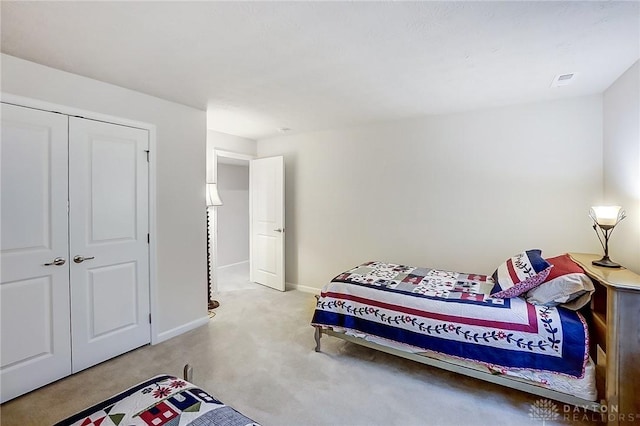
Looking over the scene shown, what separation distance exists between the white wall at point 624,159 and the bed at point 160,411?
9.27ft

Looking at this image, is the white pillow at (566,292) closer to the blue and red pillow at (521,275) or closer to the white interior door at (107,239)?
the blue and red pillow at (521,275)

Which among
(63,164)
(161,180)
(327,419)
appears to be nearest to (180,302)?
(161,180)

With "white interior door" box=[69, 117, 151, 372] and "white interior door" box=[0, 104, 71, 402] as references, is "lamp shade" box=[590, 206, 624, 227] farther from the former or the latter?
"white interior door" box=[0, 104, 71, 402]

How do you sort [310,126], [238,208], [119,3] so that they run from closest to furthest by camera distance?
[119,3]
[310,126]
[238,208]

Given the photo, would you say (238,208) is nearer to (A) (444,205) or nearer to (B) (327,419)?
(A) (444,205)

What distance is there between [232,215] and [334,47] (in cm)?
480

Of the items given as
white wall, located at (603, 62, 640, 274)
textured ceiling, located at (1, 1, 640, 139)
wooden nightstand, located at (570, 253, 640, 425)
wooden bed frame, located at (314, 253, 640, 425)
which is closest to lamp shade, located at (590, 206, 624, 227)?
white wall, located at (603, 62, 640, 274)

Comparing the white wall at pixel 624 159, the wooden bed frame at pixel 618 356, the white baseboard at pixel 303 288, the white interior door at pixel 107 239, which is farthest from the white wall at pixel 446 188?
the white interior door at pixel 107 239

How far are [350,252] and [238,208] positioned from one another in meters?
3.13

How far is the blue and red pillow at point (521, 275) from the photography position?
6.96 ft

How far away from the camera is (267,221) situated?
15.6 ft

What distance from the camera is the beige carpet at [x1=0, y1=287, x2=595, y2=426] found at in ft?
6.34

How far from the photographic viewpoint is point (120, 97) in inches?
103

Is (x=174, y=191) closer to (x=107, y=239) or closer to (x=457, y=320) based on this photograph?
(x=107, y=239)
